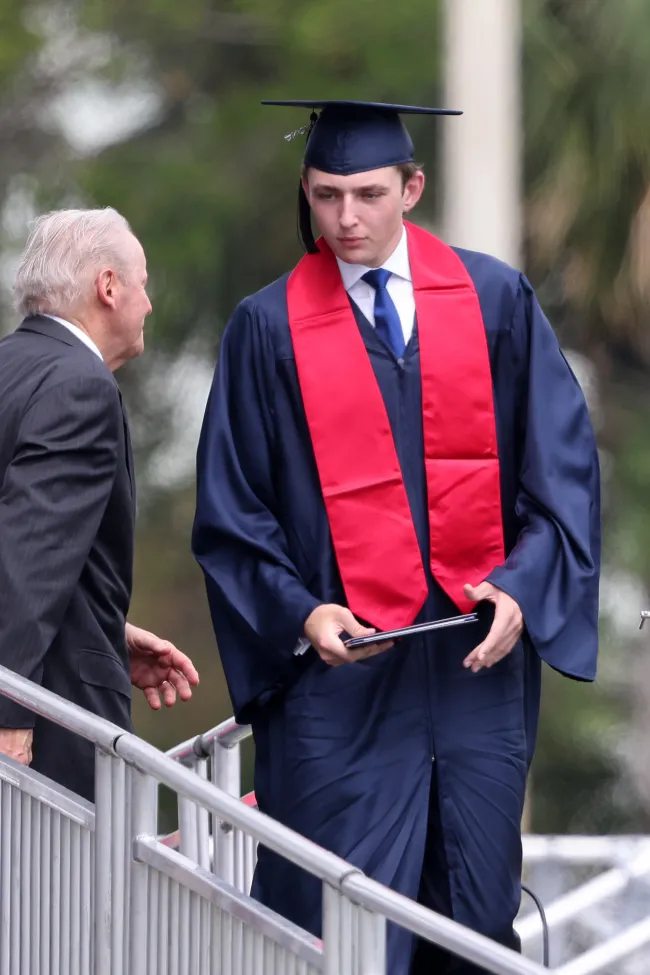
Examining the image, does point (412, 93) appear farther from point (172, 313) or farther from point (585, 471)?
point (585, 471)

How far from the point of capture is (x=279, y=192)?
41.9ft

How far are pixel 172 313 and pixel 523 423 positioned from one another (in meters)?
9.19

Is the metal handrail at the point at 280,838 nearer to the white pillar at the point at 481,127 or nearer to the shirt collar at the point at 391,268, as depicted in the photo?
the shirt collar at the point at 391,268

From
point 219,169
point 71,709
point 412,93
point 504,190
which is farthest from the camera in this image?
point 219,169

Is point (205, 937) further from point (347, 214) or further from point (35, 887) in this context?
point (347, 214)

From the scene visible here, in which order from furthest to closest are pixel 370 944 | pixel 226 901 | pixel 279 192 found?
pixel 279 192, pixel 226 901, pixel 370 944

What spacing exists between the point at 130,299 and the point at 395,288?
50cm

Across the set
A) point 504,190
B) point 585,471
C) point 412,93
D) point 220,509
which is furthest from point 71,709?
point 412,93

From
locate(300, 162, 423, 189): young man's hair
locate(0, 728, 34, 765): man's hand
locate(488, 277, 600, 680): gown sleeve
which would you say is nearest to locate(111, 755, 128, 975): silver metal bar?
locate(0, 728, 34, 765): man's hand

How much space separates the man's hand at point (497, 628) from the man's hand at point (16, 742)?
74cm

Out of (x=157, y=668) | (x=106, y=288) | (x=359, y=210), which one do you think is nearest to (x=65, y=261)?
(x=106, y=288)

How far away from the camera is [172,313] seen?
40.3 feet

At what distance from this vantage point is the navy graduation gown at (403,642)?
10.4 ft

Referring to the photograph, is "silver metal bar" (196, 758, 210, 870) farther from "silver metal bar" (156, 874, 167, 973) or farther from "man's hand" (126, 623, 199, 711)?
"silver metal bar" (156, 874, 167, 973)
